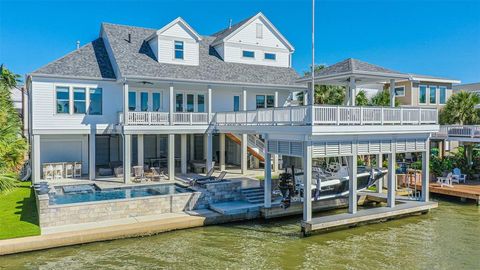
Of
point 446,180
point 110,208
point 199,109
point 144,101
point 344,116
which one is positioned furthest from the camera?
point 199,109

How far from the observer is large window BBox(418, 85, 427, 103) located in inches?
1307

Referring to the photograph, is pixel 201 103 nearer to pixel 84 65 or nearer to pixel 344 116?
pixel 84 65

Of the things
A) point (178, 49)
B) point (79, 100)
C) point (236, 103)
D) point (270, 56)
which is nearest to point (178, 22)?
point (178, 49)

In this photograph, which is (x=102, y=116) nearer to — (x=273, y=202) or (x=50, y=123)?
(x=50, y=123)

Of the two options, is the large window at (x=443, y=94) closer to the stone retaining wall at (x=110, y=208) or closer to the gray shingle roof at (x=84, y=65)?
the stone retaining wall at (x=110, y=208)

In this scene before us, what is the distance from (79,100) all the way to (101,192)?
643cm

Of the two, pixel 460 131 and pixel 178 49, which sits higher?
pixel 178 49

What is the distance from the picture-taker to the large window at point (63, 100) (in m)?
20.5

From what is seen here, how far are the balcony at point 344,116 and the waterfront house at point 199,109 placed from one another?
48 millimetres

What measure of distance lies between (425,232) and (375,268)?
16.2ft

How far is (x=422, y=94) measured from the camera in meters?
33.3

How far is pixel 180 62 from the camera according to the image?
2406 cm

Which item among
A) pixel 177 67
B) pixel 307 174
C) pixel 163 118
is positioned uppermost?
pixel 177 67

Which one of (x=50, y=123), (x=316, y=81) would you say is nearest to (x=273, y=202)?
(x=316, y=81)
